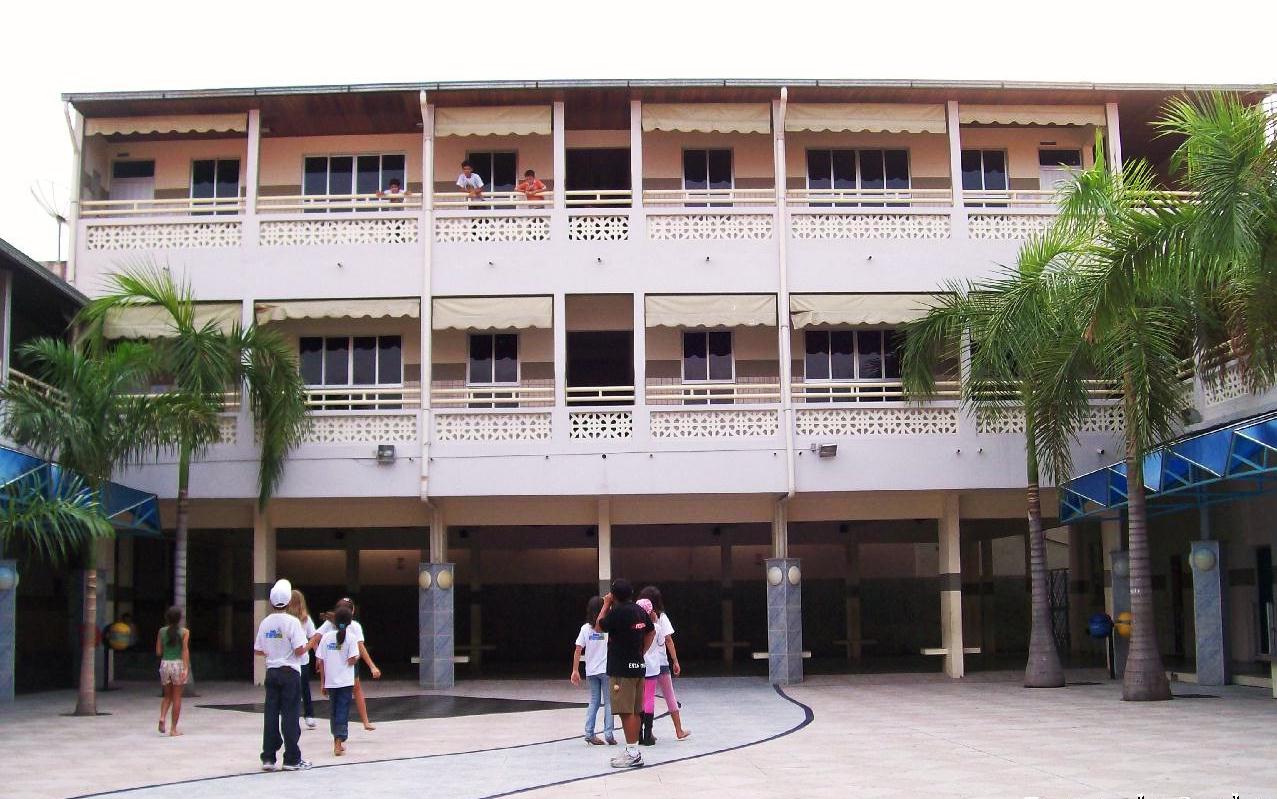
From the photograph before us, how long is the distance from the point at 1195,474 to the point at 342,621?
37.6ft

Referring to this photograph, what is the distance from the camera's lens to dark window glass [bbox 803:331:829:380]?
2488 cm

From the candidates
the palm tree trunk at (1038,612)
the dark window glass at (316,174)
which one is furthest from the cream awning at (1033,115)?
the dark window glass at (316,174)

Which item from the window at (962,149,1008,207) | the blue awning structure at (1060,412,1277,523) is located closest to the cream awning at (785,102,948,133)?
the window at (962,149,1008,207)

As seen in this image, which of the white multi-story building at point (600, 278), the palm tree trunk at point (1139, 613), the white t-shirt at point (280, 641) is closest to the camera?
the white t-shirt at point (280, 641)

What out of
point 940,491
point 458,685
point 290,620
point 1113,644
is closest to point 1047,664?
point 1113,644

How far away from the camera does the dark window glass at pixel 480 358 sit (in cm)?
2486

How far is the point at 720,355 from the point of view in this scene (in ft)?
81.8

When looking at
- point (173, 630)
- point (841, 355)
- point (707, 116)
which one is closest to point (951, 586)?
point (841, 355)

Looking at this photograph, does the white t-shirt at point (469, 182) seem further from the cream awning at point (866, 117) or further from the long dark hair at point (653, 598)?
the long dark hair at point (653, 598)

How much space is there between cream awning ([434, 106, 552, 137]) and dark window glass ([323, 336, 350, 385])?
435cm

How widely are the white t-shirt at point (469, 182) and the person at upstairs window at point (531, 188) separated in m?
0.74

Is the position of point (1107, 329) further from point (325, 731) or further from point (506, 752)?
point (325, 731)

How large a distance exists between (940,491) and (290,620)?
554 inches

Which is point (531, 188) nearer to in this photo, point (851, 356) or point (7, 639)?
point (851, 356)
